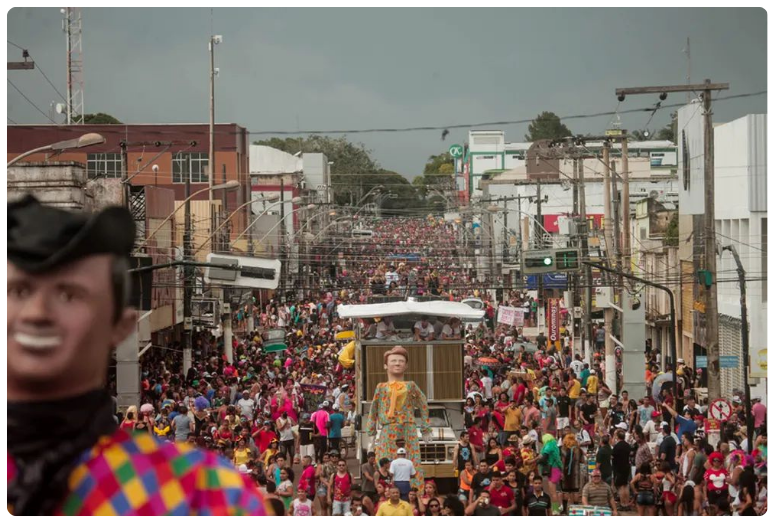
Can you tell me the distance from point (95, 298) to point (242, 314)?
46956 millimetres

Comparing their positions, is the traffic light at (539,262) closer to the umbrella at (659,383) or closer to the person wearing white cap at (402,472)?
the umbrella at (659,383)

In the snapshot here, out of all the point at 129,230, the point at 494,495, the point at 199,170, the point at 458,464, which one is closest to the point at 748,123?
the point at 458,464

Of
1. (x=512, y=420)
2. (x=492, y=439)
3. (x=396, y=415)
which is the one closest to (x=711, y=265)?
(x=512, y=420)

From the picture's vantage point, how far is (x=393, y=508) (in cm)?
1270

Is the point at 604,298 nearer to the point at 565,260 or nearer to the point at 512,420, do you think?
the point at 565,260

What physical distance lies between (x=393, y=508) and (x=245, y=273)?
58.0 feet

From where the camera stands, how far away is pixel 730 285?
115 ft

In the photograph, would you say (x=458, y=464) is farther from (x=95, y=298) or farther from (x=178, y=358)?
(x=178, y=358)

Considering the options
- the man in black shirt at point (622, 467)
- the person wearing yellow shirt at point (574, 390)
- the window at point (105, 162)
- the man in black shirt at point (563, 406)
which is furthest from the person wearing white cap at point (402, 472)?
the window at point (105, 162)

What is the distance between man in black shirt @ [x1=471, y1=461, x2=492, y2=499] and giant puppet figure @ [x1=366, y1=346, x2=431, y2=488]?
1.51 metres


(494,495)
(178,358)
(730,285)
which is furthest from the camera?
(178,358)

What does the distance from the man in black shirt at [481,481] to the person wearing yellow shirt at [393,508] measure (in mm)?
2120

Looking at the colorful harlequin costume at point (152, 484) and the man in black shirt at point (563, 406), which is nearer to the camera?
the colorful harlequin costume at point (152, 484)

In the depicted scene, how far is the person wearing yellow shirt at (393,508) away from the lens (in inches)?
494
